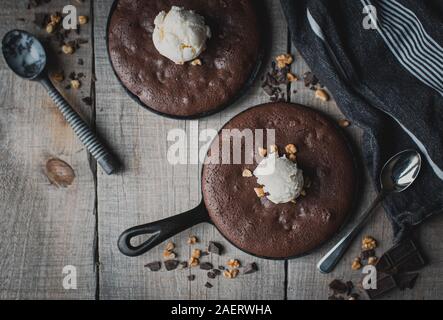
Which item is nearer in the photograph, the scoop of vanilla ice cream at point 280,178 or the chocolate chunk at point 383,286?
the scoop of vanilla ice cream at point 280,178

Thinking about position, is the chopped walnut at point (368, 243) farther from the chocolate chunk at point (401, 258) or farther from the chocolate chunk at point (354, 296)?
the chocolate chunk at point (354, 296)

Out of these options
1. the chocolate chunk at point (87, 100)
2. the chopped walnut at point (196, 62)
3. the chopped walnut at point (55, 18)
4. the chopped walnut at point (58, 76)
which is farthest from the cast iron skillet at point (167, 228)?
the chopped walnut at point (55, 18)

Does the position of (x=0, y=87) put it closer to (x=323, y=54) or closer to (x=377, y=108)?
(x=323, y=54)

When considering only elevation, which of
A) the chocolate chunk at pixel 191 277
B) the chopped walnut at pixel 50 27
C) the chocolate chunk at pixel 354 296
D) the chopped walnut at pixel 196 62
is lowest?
the chocolate chunk at pixel 354 296

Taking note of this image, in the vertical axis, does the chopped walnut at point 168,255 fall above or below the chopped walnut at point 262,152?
below

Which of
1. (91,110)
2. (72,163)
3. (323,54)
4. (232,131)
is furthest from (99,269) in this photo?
(323,54)

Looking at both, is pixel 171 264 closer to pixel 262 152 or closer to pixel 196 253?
pixel 196 253

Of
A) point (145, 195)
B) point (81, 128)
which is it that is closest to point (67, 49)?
point (81, 128)
